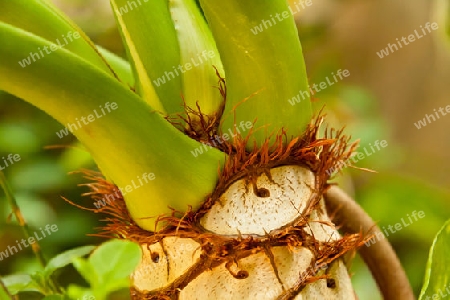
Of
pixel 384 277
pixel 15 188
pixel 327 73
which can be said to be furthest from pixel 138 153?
pixel 327 73

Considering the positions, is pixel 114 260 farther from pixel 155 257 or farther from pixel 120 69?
pixel 120 69

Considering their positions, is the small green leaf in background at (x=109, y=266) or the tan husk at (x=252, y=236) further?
the tan husk at (x=252, y=236)

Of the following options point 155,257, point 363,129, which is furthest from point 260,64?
point 363,129

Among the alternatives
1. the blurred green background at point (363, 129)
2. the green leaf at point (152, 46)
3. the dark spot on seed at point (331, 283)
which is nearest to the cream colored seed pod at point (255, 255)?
the dark spot on seed at point (331, 283)

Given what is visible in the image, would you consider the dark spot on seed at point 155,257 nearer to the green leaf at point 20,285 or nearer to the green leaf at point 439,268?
the green leaf at point 20,285

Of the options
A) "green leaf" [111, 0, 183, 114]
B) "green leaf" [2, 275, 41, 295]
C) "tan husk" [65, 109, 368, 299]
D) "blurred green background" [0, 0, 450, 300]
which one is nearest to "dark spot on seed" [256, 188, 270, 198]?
"tan husk" [65, 109, 368, 299]

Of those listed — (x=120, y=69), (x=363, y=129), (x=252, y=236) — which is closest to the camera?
(x=252, y=236)
